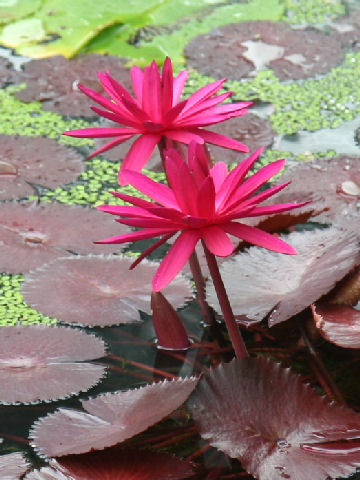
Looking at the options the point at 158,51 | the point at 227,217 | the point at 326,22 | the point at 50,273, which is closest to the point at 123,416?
the point at 227,217

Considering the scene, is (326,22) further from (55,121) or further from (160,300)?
(160,300)

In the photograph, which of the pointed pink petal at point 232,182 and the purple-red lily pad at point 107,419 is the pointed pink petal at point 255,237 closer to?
the pointed pink petal at point 232,182

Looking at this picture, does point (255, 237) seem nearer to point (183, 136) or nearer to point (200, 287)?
point (183, 136)

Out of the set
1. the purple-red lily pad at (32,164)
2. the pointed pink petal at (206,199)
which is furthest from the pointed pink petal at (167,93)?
the purple-red lily pad at (32,164)

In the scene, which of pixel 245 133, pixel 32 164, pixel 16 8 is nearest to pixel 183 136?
pixel 32 164

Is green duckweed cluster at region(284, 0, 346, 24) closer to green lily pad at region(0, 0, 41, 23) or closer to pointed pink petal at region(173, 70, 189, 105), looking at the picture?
green lily pad at region(0, 0, 41, 23)
